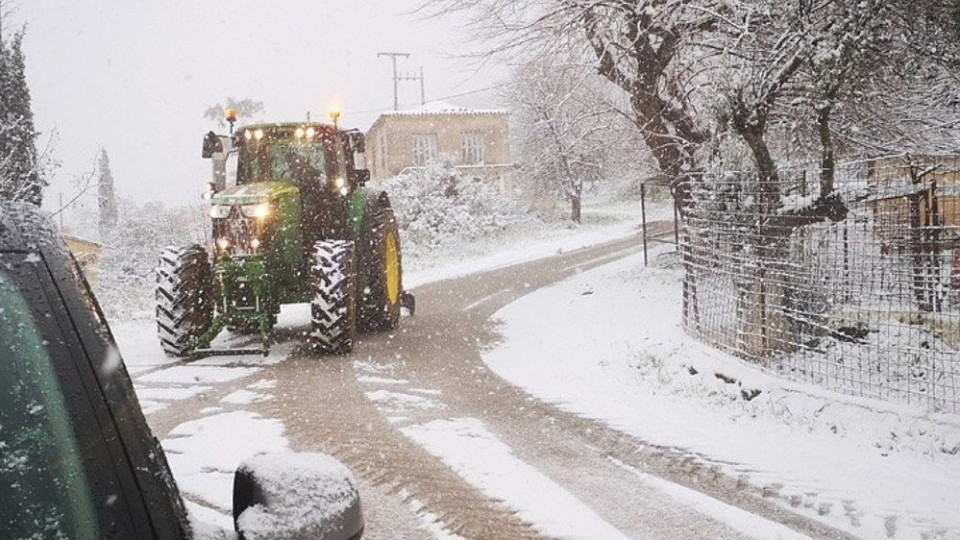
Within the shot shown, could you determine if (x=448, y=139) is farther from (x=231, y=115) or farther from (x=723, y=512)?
(x=723, y=512)

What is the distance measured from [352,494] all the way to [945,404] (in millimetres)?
5115

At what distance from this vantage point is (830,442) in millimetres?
5066

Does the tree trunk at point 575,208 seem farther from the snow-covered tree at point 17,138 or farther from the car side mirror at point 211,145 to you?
the car side mirror at point 211,145

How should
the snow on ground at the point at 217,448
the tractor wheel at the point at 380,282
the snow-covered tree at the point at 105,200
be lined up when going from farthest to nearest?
the snow-covered tree at the point at 105,200 < the tractor wheel at the point at 380,282 < the snow on ground at the point at 217,448

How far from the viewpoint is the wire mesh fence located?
5.36m

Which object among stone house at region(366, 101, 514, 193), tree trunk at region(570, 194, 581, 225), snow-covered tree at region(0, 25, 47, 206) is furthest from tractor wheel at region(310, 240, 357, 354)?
stone house at region(366, 101, 514, 193)

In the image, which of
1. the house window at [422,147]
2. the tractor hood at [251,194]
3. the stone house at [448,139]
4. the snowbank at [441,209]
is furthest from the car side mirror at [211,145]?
the house window at [422,147]

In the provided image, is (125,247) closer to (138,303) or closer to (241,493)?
(138,303)

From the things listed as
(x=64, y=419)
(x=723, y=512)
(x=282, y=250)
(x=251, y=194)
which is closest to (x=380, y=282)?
(x=282, y=250)

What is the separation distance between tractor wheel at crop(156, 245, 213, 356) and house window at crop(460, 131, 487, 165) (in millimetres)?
33929

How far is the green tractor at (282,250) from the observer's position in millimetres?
7891

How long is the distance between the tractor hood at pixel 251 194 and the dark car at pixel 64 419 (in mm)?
6968

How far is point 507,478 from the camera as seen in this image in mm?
4457

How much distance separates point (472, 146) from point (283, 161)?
108 feet
